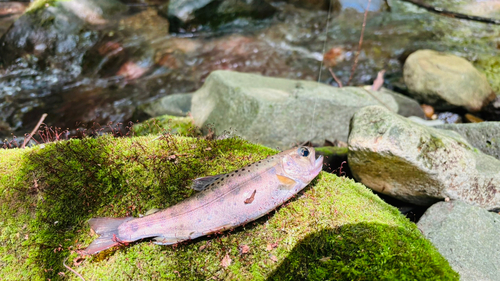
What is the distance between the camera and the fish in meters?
3.18

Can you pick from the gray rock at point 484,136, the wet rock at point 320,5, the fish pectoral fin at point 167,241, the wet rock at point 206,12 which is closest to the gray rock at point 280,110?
the gray rock at point 484,136

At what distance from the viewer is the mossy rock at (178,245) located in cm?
304

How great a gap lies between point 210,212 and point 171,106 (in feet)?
19.3

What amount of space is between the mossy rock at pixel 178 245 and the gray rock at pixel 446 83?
659 cm

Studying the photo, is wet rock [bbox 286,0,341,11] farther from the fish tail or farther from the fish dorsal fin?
the fish tail

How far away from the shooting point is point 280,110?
6738 millimetres

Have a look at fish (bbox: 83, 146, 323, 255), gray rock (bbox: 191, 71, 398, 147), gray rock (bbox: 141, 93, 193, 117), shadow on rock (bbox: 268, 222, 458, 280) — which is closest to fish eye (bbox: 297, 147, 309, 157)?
fish (bbox: 83, 146, 323, 255)

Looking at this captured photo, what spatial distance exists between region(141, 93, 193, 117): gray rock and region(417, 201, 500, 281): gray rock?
19.4 ft

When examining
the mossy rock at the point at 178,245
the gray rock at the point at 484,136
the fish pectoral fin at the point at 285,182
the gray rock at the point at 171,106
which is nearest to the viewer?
the mossy rock at the point at 178,245

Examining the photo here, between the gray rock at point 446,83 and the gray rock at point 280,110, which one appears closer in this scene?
the gray rock at point 280,110

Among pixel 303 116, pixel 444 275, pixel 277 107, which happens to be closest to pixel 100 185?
pixel 444 275

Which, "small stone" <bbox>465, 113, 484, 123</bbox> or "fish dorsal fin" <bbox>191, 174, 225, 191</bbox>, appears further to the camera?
"small stone" <bbox>465, 113, 484, 123</bbox>

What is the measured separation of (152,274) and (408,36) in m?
12.5

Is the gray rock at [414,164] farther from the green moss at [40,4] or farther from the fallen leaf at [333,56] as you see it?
the green moss at [40,4]
